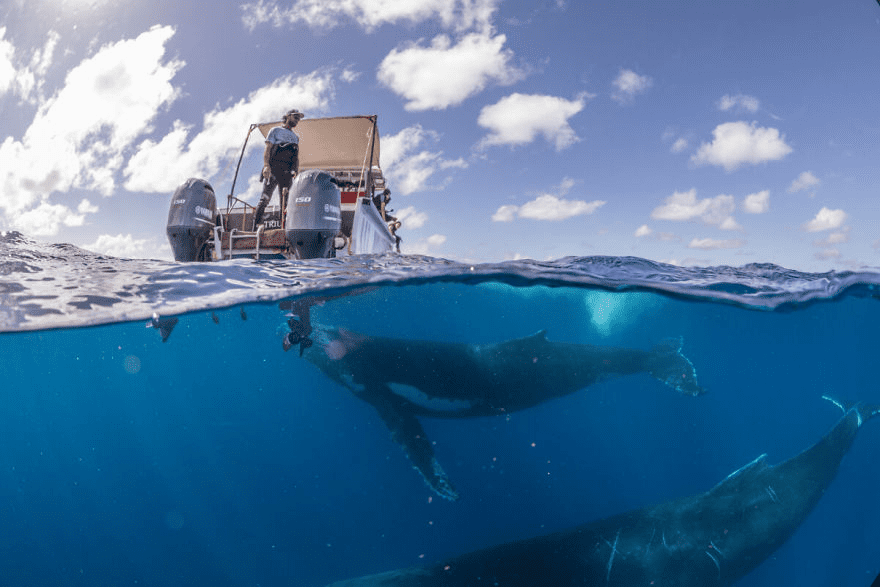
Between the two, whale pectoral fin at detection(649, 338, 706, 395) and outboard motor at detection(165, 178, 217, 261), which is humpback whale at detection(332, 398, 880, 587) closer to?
whale pectoral fin at detection(649, 338, 706, 395)

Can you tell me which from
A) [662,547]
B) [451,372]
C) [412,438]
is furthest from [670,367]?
[412,438]

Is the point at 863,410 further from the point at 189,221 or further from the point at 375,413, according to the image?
the point at 189,221

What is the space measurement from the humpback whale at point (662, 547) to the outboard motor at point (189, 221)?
6.71 m

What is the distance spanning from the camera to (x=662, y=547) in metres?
6.14

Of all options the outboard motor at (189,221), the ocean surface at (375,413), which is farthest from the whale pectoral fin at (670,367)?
the outboard motor at (189,221)

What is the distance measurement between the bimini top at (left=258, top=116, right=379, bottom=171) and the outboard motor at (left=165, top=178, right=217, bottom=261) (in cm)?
889

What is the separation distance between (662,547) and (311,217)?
740 centimetres

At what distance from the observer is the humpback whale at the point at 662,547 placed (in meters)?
5.68

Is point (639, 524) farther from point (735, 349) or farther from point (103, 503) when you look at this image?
point (103, 503)

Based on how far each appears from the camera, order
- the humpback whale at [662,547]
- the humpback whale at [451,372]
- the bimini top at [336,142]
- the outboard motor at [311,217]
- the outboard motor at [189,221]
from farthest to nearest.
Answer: the bimini top at [336,142] < the outboard motor at [189,221] < the humpback whale at [451,372] < the outboard motor at [311,217] < the humpback whale at [662,547]

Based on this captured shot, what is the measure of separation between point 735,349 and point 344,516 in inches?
566

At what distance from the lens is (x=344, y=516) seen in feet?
53.6

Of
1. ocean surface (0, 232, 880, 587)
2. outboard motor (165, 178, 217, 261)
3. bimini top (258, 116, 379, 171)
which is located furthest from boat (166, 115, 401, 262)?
bimini top (258, 116, 379, 171)

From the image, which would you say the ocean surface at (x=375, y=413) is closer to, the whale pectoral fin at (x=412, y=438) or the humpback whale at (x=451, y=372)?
the whale pectoral fin at (x=412, y=438)
